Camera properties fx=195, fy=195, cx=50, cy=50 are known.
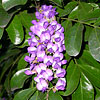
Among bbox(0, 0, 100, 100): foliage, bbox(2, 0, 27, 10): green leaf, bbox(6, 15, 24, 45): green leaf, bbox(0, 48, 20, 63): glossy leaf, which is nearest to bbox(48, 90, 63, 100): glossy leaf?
bbox(0, 0, 100, 100): foliage

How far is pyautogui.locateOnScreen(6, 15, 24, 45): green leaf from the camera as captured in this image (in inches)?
30.5

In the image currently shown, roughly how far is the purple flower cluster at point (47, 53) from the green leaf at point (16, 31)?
0.06 meters

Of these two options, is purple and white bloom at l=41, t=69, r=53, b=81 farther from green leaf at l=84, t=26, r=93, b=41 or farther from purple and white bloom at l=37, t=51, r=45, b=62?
green leaf at l=84, t=26, r=93, b=41

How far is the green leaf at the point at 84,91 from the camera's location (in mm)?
763

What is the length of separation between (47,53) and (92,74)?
8.1 inches

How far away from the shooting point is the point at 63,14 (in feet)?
2.67

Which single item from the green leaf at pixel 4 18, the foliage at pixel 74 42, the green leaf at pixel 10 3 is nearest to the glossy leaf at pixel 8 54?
the foliage at pixel 74 42

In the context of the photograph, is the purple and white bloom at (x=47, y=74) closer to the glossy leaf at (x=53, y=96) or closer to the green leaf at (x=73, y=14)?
the glossy leaf at (x=53, y=96)

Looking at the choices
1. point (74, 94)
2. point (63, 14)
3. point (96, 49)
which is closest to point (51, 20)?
point (63, 14)

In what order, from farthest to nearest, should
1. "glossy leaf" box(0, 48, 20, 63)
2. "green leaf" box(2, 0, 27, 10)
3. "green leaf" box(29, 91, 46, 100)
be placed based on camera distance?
"glossy leaf" box(0, 48, 20, 63), "green leaf" box(29, 91, 46, 100), "green leaf" box(2, 0, 27, 10)

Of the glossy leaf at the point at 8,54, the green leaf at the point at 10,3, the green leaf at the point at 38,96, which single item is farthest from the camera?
the glossy leaf at the point at 8,54

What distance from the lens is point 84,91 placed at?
777 millimetres

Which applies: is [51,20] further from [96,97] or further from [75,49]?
[96,97]

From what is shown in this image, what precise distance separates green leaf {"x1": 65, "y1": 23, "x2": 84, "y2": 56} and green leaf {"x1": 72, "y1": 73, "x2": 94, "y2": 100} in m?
0.16
